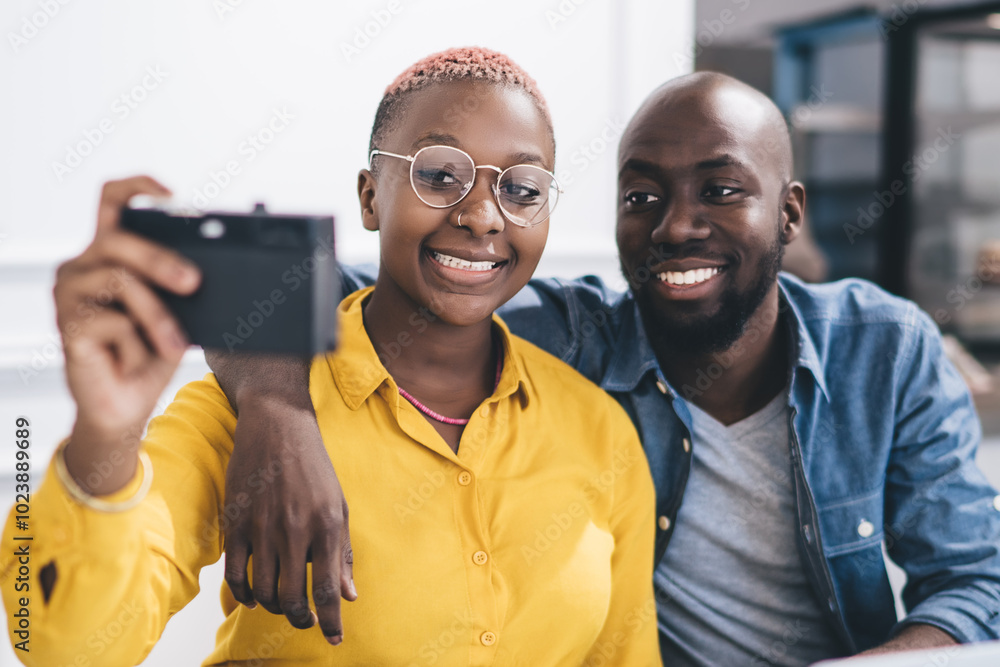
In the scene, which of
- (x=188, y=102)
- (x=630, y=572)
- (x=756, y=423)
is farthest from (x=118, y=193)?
(x=188, y=102)

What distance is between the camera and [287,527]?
33.5 inches

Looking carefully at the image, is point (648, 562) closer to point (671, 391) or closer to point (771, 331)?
point (671, 391)

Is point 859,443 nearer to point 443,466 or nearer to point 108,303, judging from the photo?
point 443,466

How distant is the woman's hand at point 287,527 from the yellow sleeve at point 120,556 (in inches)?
1.9

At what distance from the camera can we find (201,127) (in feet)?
6.23

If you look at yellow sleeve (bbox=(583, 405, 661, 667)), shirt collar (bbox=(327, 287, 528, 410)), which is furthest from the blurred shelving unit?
shirt collar (bbox=(327, 287, 528, 410))

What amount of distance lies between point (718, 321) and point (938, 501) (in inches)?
16.9

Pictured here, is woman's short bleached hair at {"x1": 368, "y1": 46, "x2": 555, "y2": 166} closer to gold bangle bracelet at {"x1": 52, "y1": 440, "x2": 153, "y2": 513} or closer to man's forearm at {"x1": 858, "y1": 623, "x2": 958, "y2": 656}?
gold bangle bracelet at {"x1": 52, "y1": 440, "x2": 153, "y2": 513}

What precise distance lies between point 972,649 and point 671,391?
669 mm

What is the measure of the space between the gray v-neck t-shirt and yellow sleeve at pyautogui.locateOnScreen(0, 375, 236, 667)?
2.33ft

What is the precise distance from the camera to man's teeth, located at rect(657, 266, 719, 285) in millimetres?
1274

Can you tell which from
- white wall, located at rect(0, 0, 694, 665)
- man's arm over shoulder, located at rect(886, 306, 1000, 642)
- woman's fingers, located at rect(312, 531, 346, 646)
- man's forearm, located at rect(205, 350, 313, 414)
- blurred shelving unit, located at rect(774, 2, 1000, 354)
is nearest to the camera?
woman's fingers, located at rect(312, 531, 346, 646)

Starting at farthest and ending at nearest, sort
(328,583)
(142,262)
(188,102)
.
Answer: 1. (188,102)
2. (328,583)
3. (142,262)

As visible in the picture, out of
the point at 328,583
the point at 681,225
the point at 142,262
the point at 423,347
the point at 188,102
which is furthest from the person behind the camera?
the point at 188,102
